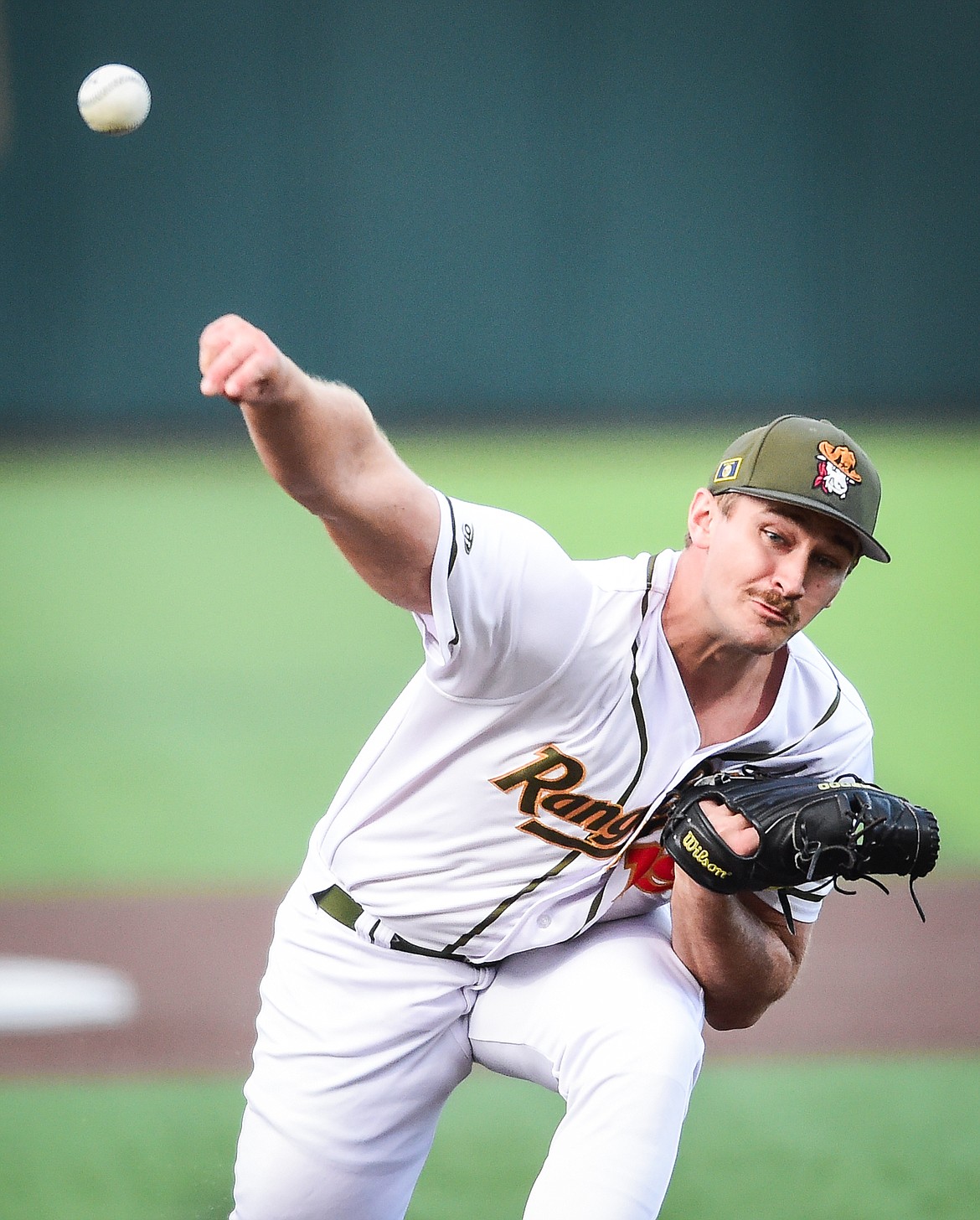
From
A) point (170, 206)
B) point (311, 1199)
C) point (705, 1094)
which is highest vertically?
point (170, 206)

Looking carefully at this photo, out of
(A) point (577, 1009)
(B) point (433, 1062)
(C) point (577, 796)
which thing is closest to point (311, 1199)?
(B) point (433, 1062)

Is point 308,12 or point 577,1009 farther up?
point 308,12

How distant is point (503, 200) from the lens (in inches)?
470

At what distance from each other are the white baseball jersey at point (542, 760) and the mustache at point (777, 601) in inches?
8.4

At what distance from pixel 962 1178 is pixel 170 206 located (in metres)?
10.2

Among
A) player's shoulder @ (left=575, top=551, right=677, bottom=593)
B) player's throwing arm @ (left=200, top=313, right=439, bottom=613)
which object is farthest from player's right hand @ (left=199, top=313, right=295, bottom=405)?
player's shoulder @ (left=575, top=551, right=677, bottom=593)

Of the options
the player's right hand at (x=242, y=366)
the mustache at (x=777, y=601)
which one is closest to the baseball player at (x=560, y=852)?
the mustache at (x=777, y=601)

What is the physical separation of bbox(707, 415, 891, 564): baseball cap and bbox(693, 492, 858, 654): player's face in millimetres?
34

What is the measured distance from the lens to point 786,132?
12.1 m

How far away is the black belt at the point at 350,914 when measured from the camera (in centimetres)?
290

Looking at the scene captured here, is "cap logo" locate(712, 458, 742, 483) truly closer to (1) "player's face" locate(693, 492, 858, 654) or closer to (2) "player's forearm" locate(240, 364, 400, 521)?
(1) "player's face" locate(693, 492, 858, 654)

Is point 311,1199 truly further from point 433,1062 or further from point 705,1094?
point 705,1094

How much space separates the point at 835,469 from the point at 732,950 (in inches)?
36.4

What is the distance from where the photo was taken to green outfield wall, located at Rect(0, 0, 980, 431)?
466 inches
